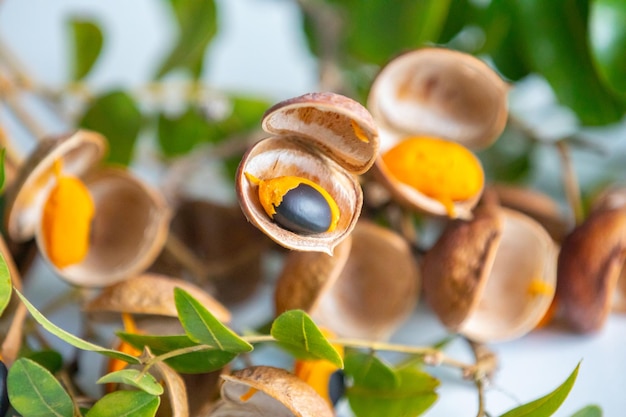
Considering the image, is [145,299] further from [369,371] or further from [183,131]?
[183,131]

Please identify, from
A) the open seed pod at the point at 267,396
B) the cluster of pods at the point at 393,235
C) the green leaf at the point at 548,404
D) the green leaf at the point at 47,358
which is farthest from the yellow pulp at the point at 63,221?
the green leaf at the point at 548,404

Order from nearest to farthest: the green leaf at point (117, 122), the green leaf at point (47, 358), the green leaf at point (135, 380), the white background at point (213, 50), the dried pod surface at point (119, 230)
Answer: the green leaf at point (135, 380), the green leaf at point (47, 358), the dried pod surface at point (119, 230), the green leaf at point (117, 122), the white background at point (213, 50)

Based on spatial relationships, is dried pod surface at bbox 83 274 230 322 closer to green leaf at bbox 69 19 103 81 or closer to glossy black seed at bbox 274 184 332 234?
glossy black seed at bbox 274 184 332 234

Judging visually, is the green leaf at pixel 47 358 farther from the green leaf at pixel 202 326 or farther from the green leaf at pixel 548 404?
the green leaf at pixel 548 404

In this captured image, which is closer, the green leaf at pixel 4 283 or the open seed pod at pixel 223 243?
the green leaf at pixel 4 283

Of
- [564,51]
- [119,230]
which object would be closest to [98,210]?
[119,230]

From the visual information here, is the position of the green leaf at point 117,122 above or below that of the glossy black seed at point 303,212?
below

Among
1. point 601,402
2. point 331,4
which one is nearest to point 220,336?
point 601,402
